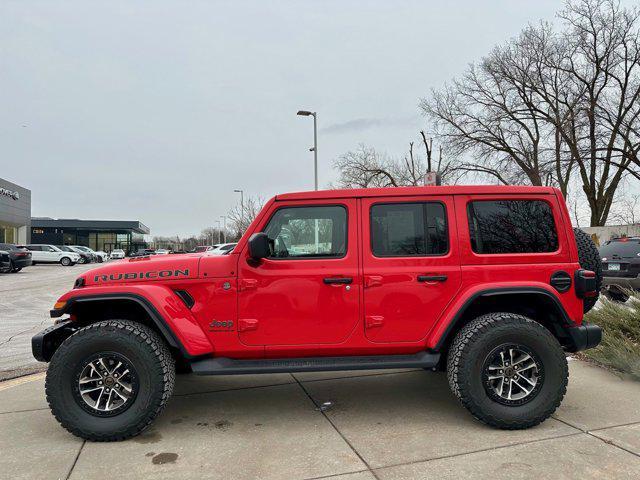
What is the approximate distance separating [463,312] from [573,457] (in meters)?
1.17

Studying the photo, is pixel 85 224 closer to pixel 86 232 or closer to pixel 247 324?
pixel 86 232

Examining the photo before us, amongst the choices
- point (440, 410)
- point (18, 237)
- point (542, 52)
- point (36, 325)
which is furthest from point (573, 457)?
point (18, 237)

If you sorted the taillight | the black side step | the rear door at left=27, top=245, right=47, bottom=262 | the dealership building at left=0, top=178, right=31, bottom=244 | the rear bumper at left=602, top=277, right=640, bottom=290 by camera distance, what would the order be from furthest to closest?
the dealership building at left=0, top=178, right=31, bottom=244, the rear door at left=27, top=245, right=47, bottom=262, the rear bumper at left=602, top=277, right=640, bottom=290, the taillight, the black side step

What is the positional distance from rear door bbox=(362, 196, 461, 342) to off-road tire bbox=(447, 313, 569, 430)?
343 mm

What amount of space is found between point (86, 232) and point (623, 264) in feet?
236

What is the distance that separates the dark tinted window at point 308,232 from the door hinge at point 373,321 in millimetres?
541

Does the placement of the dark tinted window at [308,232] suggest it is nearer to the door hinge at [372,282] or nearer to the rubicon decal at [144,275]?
the door hinge at [372,282]

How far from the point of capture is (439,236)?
3.78 m

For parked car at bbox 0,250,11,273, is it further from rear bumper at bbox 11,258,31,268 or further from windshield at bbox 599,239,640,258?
windshield at bbox 599,239,640,258

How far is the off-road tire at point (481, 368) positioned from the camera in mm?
3518

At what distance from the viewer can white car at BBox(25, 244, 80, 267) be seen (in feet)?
114

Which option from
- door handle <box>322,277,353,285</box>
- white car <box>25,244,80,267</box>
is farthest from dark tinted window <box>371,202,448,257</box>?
white car <box>25,244,80,267</box>

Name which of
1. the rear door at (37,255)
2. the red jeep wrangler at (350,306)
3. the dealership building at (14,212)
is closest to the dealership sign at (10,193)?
the dealership building at (14,212)

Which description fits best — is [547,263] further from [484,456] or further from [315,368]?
[315,368]
